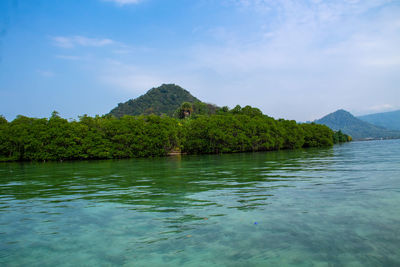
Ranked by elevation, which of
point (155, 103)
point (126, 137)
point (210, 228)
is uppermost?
point (155, 103)

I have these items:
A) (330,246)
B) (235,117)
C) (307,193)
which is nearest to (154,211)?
(330,246)

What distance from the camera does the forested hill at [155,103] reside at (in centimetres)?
16112

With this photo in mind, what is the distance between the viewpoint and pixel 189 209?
8844mm

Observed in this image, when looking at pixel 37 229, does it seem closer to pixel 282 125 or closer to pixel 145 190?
pixel 145 190

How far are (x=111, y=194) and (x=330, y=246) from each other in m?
9.14

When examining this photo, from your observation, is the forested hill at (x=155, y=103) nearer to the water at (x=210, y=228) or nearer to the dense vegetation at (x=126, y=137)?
the dense vegetation at (x=126, y=137)

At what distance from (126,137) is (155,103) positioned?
12218cm

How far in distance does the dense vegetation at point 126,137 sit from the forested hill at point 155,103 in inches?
3699

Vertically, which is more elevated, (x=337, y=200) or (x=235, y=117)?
(x=235, y=117)

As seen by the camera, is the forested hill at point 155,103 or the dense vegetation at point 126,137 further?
the forested hill at point 155,103

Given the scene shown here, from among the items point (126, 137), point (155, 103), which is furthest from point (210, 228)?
point (155, 103)

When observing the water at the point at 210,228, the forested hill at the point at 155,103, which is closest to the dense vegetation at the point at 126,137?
the water at the point at 210,228

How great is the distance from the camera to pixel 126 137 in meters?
53.6

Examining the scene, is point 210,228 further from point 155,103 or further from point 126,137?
point 155,103
